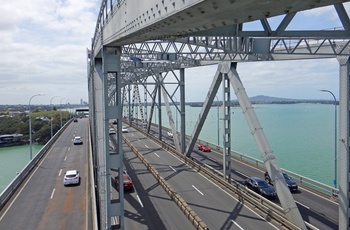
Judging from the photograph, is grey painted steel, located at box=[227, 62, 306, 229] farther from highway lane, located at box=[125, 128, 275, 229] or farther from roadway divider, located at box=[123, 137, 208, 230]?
roadway divider, located at box=[123, 137, 208, 230]

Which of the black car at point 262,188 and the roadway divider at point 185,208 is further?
the black car at point 262,188

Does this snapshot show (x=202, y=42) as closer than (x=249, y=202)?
Yes

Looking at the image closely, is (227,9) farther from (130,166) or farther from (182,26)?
(130,166)

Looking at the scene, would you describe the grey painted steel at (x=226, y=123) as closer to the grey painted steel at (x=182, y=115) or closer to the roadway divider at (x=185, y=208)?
the roadway divider at (x=185, y=208)

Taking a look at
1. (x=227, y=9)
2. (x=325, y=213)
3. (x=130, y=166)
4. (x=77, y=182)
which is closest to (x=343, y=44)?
(x=325, y=213)

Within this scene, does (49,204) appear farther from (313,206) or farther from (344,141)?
(344,141)

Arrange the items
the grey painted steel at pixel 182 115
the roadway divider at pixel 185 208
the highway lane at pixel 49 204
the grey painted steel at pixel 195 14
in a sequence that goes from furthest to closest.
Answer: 1. the grey painted steel at pixel 182 115
2. the highway lane at pixel 49 204
3. the roadway divider at pixel 185 208
4. the grey painted steel at pixel 195 14

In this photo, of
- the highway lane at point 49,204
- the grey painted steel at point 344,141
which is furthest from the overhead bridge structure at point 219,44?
the highway lane at point 49,204

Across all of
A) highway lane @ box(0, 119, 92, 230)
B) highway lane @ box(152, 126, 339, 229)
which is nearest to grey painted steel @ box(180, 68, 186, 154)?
highway lane @ box(152, 126, 339, 229)
